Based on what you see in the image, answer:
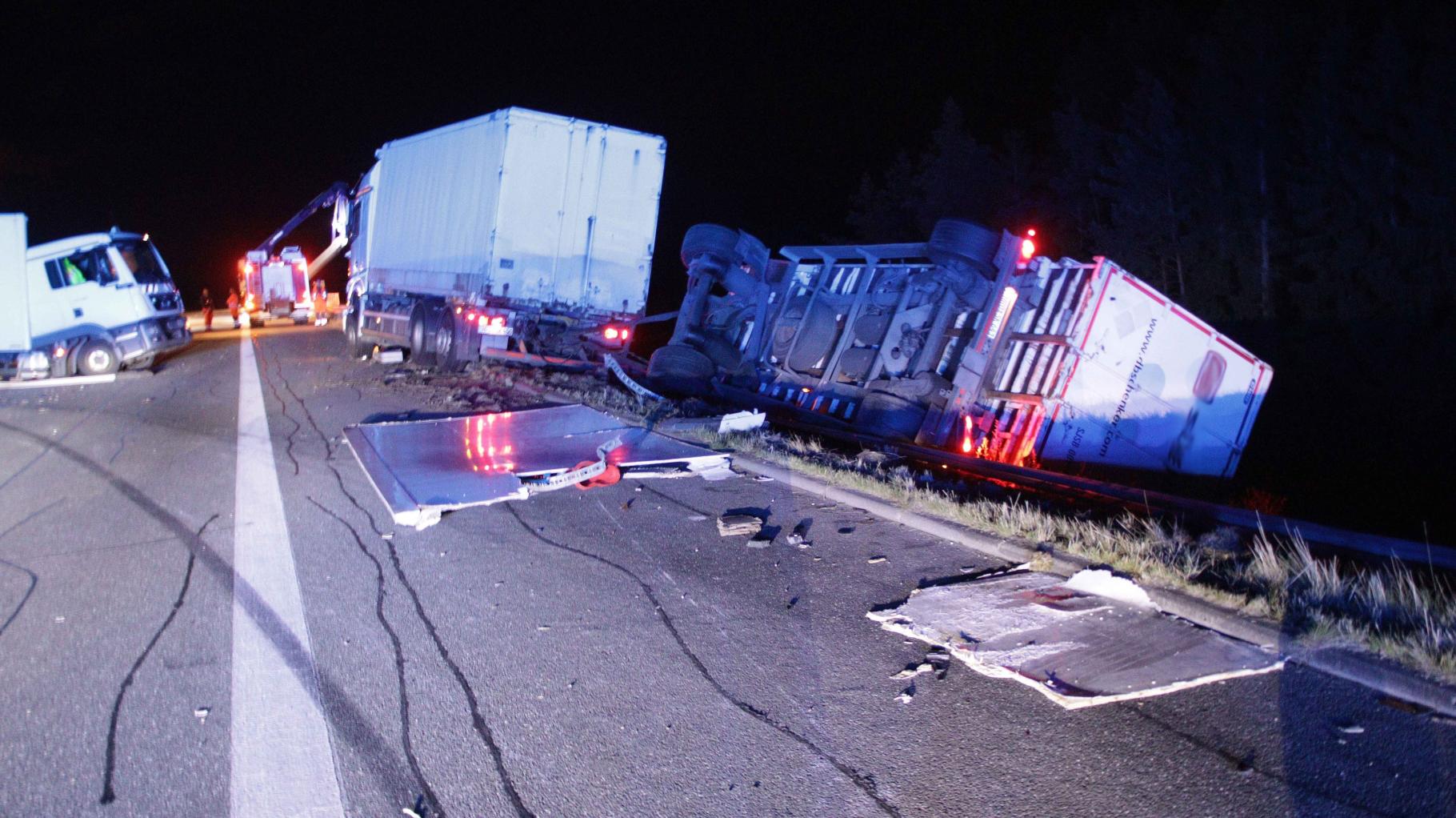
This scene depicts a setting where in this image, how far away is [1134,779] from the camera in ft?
11.0

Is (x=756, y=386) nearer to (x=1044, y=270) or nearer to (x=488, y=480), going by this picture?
(x=1044, y=270)

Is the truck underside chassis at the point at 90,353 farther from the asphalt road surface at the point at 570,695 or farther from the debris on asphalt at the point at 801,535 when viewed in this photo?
the debris on asphalt at the point at 801,535

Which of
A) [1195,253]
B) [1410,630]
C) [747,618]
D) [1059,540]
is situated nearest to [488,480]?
[747,618]

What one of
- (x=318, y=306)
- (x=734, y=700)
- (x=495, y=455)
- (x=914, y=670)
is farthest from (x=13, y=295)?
(x=914, y=670)

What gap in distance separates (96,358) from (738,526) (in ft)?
52.5

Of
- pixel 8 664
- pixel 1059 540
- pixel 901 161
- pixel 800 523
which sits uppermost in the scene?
pixel 901 161

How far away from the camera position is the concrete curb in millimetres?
3662

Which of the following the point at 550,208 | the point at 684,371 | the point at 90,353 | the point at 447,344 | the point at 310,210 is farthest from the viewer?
the point at 310,210

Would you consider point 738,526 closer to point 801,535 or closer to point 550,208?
point 801,535

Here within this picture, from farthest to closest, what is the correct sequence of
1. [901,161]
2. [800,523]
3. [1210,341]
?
[901,161], [1210,341], [800,523]

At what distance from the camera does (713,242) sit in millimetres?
14828

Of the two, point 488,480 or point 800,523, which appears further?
point 488,480

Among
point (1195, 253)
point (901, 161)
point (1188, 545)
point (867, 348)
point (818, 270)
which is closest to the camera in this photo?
point (1188, 545)

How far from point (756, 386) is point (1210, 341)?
611 centimetres
